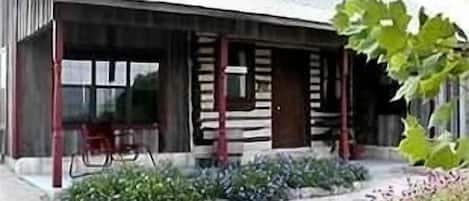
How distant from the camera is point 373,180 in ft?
33.9

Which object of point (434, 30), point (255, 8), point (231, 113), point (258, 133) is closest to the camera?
point (434, 30)

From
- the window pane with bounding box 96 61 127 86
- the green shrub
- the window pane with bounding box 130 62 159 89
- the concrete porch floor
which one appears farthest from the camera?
the window pane with bounding box 130 62 159 89

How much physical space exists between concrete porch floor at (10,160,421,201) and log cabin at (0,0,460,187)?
62 cm

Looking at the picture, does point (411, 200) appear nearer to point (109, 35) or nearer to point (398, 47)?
point (398, 47)

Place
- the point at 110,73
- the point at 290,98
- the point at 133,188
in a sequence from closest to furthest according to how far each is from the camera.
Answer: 1. the point at 133,188
2. the point at 110,73
3. the point at 290,98

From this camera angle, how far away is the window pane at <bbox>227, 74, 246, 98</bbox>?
1235cm

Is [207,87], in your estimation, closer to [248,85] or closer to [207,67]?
[207,67]

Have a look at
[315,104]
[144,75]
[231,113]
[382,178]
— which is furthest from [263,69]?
[382,178]

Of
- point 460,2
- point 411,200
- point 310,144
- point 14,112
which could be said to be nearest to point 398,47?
point 460,2

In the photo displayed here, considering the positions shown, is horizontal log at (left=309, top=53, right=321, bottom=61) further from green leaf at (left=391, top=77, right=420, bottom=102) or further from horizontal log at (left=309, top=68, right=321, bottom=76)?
green leaf at (left=391, top=77, right=420, bottom=102)

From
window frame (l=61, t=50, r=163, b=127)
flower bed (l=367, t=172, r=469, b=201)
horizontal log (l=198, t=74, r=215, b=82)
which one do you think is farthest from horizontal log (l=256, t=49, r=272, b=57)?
flower bed (l=367, t=172, r=469, b=201)

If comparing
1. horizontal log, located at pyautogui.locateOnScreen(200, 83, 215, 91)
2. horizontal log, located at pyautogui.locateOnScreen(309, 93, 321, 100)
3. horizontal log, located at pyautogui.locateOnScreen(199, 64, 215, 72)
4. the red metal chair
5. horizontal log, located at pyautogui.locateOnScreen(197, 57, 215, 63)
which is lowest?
the red metal chair

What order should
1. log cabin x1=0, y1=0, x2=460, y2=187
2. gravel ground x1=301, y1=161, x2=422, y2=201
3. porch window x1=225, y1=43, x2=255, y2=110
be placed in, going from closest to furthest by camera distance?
gravel ground x1=301, y1=161, x2=422, y2=201 → log cabin x1=0, y1=0, x2=460, y2=187 → porch window x1=225, y1=43, x2=255, y2=110

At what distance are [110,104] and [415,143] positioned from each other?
35.2 ft
